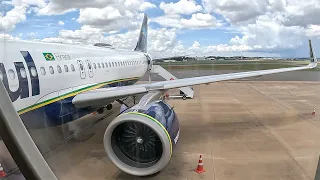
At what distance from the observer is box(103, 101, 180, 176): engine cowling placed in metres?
3.13

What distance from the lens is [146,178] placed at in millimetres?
3494

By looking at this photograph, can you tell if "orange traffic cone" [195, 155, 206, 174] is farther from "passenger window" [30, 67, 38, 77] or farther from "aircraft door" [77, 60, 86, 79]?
"passenger window" [30, 67, 38, 77]

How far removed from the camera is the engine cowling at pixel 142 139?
10.3 feet

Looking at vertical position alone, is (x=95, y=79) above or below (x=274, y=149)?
above

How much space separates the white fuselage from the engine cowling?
0.68m

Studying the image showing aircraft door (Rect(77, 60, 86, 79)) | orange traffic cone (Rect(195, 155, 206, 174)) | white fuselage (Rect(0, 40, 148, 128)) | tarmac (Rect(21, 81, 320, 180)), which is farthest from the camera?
aircraft door (Rect(77, 60, 86, 79))

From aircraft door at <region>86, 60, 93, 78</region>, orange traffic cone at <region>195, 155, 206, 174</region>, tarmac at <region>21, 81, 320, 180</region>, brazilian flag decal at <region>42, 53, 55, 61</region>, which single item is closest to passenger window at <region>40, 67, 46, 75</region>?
brazilian flag decal at <region>42, 53, 55, 61</region>

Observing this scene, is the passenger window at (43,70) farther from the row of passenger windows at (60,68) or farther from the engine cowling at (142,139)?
the engine cowling at (142,139)

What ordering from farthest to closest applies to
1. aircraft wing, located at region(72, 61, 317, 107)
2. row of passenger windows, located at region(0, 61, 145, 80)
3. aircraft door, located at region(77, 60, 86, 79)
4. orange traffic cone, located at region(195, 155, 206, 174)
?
aircraft door, located at region(77, 60, 86, 79), aircraft wing, located at region(72, 61, 317, 107), orange traffic cone, located at region(195, 155, 206, 174), row of passenger windows, located at region(0, 61, 145, 80)

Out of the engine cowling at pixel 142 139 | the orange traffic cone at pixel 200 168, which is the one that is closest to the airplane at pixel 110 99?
the engine cowling at pixel 142 139

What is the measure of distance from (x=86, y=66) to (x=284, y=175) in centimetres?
300

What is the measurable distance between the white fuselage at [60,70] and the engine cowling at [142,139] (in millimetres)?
685

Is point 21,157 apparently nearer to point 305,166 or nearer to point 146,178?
point 146,178

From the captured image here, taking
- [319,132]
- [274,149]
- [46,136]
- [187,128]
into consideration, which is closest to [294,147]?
[274,149]
